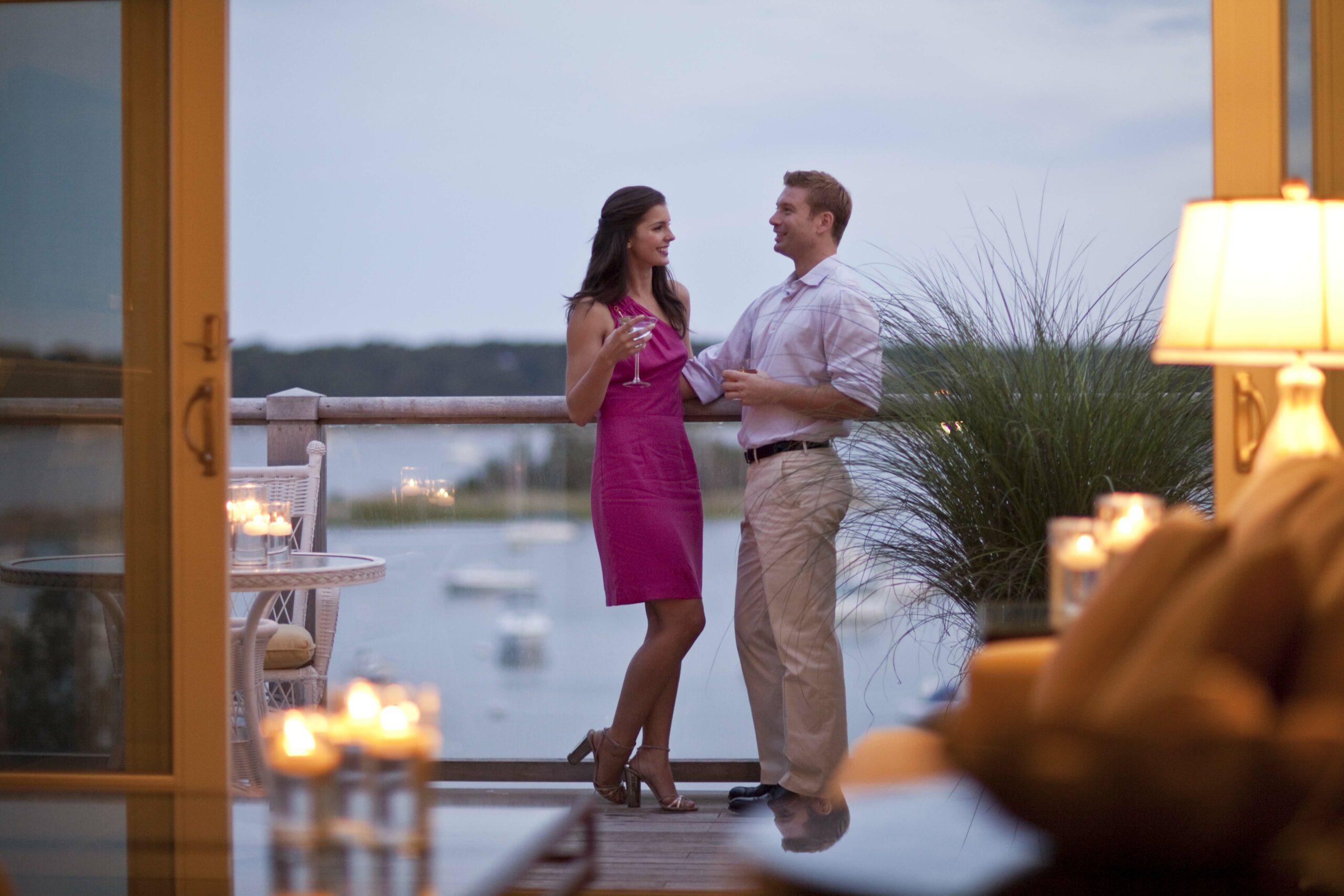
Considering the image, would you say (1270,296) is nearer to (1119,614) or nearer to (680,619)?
(1119,614)

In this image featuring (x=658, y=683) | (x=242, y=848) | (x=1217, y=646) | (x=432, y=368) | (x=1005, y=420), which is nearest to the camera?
(x=1217, y=646)

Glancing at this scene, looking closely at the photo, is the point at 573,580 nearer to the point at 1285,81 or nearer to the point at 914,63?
the point at 1285,81

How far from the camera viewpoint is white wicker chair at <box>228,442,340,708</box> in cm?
392

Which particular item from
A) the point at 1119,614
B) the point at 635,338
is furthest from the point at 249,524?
the point at 1119,614

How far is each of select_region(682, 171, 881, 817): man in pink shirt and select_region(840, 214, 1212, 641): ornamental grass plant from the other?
15 cm

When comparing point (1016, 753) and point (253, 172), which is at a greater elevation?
point (253, 172)

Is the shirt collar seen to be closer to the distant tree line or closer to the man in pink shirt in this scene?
the man in pink shirt

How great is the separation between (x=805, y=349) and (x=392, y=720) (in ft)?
6.93

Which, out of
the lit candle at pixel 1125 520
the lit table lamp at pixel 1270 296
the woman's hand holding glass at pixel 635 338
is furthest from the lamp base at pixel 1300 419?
the woman's hand holding glass at pixel 635 338

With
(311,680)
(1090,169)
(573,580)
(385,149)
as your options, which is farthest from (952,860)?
(385,149)

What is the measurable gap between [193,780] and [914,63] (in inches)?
336

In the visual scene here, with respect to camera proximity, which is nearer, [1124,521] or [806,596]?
[1124,521]

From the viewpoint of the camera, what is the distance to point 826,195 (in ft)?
11.0

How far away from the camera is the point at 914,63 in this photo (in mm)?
9664
